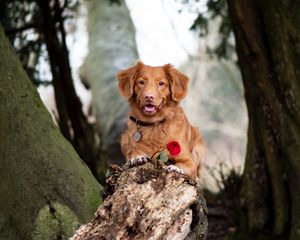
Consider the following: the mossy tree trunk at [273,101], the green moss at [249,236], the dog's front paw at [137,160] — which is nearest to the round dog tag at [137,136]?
the dog's front paw at [137,160]

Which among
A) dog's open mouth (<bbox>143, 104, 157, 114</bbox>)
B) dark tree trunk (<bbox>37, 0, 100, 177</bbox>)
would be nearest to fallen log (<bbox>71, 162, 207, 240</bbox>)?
dog's open mouth (<bbox>143, 104, 157, 114</bbox>)

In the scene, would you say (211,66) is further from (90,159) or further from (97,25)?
(90,159)

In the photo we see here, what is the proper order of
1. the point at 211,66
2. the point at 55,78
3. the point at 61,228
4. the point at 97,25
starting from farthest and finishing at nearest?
the point at 211,66
the point at 97,25
the point at 55,78
the point at 61,228

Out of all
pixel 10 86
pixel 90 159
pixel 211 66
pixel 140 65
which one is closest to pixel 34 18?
pixel 90 159

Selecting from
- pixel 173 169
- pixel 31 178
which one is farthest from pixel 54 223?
pixel 173 169

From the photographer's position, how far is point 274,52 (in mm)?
8500

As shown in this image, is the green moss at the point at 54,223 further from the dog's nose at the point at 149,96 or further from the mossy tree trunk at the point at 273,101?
the mossy tree trunk at the point at 273,101

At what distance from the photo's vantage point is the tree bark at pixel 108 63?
45.3 feet

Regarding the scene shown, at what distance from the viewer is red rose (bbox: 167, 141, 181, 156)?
473 cm

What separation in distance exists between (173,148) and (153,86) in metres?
0.43

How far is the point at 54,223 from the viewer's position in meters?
6.07

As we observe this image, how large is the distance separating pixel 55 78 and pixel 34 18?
1.04 m

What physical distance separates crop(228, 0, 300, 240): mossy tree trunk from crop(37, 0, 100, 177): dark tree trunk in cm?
373

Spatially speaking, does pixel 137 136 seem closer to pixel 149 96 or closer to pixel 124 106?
pixel 149 96
